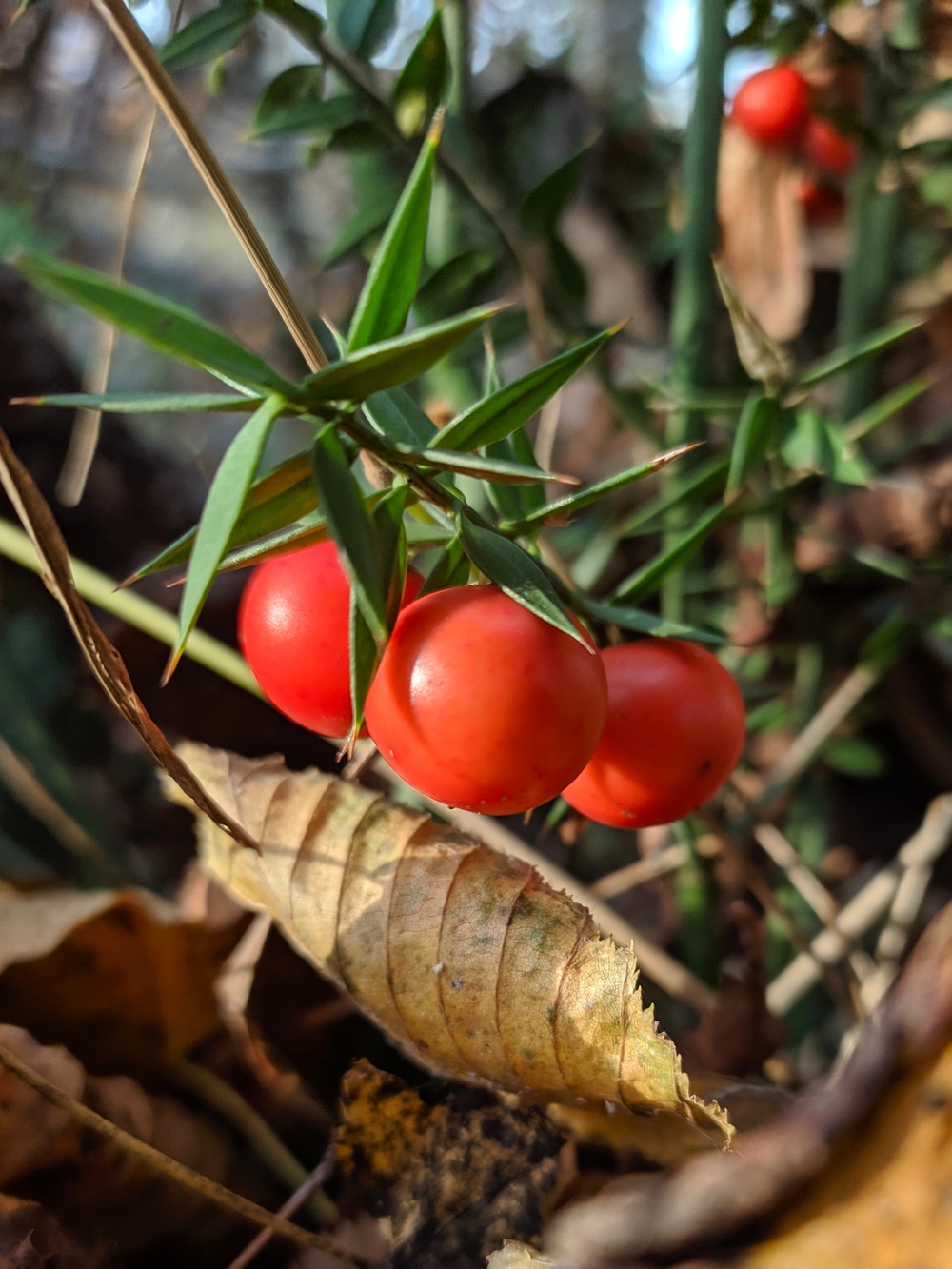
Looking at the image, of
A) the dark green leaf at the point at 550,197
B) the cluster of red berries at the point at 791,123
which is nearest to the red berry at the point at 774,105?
the cluster of red berries at the point at 791,123

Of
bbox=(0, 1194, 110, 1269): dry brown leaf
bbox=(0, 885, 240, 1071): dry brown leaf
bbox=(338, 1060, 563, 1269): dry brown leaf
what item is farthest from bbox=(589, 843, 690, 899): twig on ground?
bbox=(0, 1194, 110, 1269): dry brown leaf

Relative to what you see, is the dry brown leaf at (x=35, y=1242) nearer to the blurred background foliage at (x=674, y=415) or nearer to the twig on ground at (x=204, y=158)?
the blurred background foliage at (x=674, y=415)

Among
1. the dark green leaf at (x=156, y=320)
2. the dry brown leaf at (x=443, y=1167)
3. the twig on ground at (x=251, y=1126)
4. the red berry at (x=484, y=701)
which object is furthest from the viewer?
the twig on ground at (x=251, y=1126)

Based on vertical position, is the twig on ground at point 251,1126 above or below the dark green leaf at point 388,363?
below

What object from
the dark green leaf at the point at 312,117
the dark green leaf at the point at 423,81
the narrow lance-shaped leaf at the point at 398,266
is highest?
the dark green leaf at the point at 312,117

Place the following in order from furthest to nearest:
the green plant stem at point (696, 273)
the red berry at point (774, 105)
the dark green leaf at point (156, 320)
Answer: the red berry at point (774, 105), the green plant stem at point (696, 273), the dark green leaf at point (156, 320)
